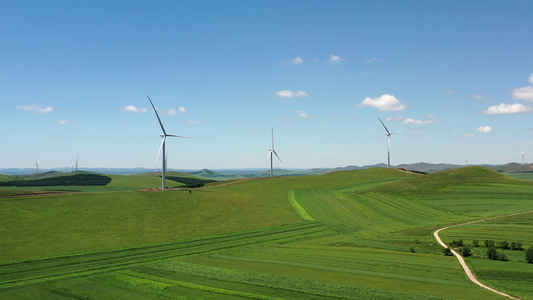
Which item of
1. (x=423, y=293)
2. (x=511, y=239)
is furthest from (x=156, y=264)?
(x=511, y=239)

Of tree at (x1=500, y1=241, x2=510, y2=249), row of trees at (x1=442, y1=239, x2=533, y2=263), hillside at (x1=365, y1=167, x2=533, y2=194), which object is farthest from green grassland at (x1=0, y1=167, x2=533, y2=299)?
hillside at (x1=365, y1=167, x2=533, y2=194)

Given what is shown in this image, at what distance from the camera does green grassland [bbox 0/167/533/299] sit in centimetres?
3725

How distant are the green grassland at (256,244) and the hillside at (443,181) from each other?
3.17 m

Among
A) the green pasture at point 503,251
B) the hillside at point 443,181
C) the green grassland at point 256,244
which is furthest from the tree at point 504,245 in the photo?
the hillside at point 443,181

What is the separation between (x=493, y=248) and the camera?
48531 millimetres

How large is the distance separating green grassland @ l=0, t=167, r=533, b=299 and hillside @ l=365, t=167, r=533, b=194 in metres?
3.17

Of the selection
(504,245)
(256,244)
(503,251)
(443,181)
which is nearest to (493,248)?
(503,251)

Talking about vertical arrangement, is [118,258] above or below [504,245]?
below

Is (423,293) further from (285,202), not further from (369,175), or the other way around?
(369,175)

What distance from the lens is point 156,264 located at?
47375 millimetres

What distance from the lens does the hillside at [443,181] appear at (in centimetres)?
11638

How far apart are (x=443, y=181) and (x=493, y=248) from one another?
79195 mm

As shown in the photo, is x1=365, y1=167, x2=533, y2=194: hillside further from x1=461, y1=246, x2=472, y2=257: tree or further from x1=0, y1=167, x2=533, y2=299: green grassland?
x1=461, y1=246, x2=472, y2=257: tree

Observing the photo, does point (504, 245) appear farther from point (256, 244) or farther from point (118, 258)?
Answer: point (118, 258)
